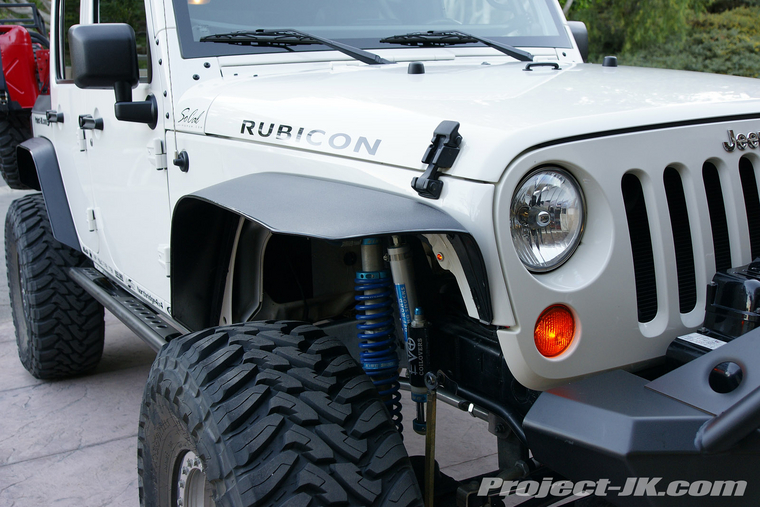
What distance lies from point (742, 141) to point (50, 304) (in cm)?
350

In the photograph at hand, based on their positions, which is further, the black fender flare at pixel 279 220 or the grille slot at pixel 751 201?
the grille slot at pixel 751 201

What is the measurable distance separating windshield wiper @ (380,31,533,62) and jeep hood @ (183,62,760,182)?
10.0 inches

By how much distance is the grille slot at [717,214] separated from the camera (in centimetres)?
176

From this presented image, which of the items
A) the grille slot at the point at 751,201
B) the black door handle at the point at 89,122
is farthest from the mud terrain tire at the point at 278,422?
the black door handle at the point at 89,122

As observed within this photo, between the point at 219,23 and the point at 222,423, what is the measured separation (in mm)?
1513

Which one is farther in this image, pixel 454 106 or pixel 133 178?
pixel 133 178

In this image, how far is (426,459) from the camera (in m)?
1.78

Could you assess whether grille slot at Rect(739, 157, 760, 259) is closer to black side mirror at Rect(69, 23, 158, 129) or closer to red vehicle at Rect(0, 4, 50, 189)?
black side mirror at Rect(69, 23, 158, 129)

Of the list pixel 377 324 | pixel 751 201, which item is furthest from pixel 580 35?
pixel 377 324

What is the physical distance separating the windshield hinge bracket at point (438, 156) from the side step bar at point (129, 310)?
1.50 metres

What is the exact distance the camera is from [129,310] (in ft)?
10.3

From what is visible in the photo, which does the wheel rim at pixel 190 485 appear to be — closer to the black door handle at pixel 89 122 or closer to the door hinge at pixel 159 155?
the door hinge at pixel 159 155

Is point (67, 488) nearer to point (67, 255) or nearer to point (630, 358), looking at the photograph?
point (67, 255)

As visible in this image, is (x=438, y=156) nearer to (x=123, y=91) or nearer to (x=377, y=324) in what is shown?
(x=377, y=324)
